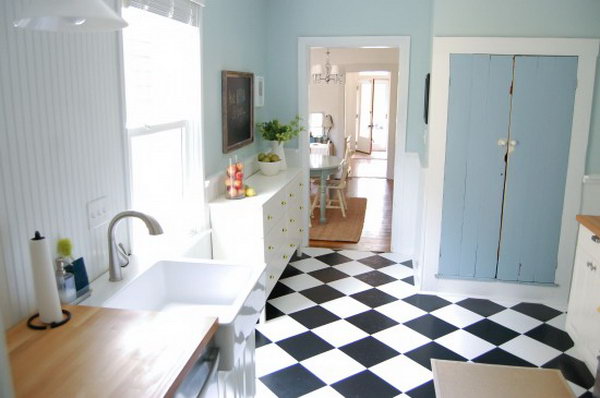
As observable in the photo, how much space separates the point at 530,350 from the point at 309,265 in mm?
2055

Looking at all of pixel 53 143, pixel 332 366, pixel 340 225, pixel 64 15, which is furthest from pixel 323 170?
pixel 64 15

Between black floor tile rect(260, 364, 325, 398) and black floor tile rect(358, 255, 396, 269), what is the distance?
1.89 m

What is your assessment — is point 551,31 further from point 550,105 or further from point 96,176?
point 96,176

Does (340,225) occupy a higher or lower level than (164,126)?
lower

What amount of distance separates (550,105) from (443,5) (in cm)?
106

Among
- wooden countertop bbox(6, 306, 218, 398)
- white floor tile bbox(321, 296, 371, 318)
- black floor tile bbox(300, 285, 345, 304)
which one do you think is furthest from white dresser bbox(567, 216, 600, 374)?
wooden countertop bbox(6, 306, 218, 398)

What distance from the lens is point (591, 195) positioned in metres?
3.84

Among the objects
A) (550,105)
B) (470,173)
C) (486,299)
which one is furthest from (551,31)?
(486,299)

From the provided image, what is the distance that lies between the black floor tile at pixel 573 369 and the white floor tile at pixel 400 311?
3.07 feet

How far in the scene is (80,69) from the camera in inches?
80.7

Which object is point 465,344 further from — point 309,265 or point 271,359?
point 309,265

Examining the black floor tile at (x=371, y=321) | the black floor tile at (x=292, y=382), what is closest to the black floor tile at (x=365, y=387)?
the black floor tile at (x=292, y=382)

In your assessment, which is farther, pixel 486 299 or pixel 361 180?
pixel 361 180

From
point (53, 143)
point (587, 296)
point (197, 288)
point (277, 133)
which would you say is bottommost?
point (587, 296)
